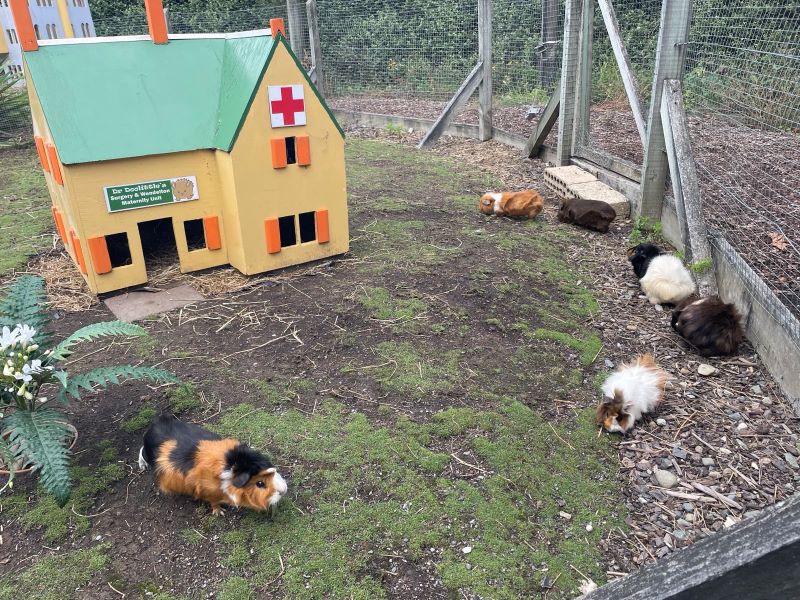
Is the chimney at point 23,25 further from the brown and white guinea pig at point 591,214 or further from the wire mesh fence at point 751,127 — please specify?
the wire mesh fence at point 751,127

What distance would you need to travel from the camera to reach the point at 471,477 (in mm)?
2732

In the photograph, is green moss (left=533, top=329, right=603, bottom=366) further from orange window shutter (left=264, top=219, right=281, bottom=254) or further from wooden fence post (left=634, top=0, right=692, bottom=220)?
wooden fence post (left=634, top=0, right=692, bottom=220)

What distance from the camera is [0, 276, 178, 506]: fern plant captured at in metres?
2.33

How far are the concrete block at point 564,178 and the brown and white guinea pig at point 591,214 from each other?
0.41 meters

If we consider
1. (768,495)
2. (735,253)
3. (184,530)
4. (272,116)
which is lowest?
(768,495)

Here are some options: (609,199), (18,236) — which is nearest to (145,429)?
(18,236)

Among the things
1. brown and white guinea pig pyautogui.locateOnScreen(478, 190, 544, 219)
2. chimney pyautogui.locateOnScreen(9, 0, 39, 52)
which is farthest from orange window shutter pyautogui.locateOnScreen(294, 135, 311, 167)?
brown and white guinea pig pyautogui.locateOnScreen(478, 190, 544, 219)

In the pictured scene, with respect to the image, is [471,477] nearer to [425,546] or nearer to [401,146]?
[425,546]

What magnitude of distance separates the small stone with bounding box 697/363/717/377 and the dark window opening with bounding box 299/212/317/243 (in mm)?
2977

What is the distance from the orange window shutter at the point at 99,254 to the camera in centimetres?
412

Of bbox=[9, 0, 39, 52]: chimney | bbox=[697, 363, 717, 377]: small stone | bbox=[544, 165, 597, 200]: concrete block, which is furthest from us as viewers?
bbox=[544, 165, 597, 200]: concrete block

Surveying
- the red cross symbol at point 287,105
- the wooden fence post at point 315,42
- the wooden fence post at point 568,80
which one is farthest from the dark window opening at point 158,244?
the wooden fence post at point 315,42

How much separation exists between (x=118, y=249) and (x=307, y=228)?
1.56 meters

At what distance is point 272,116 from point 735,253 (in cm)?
332
